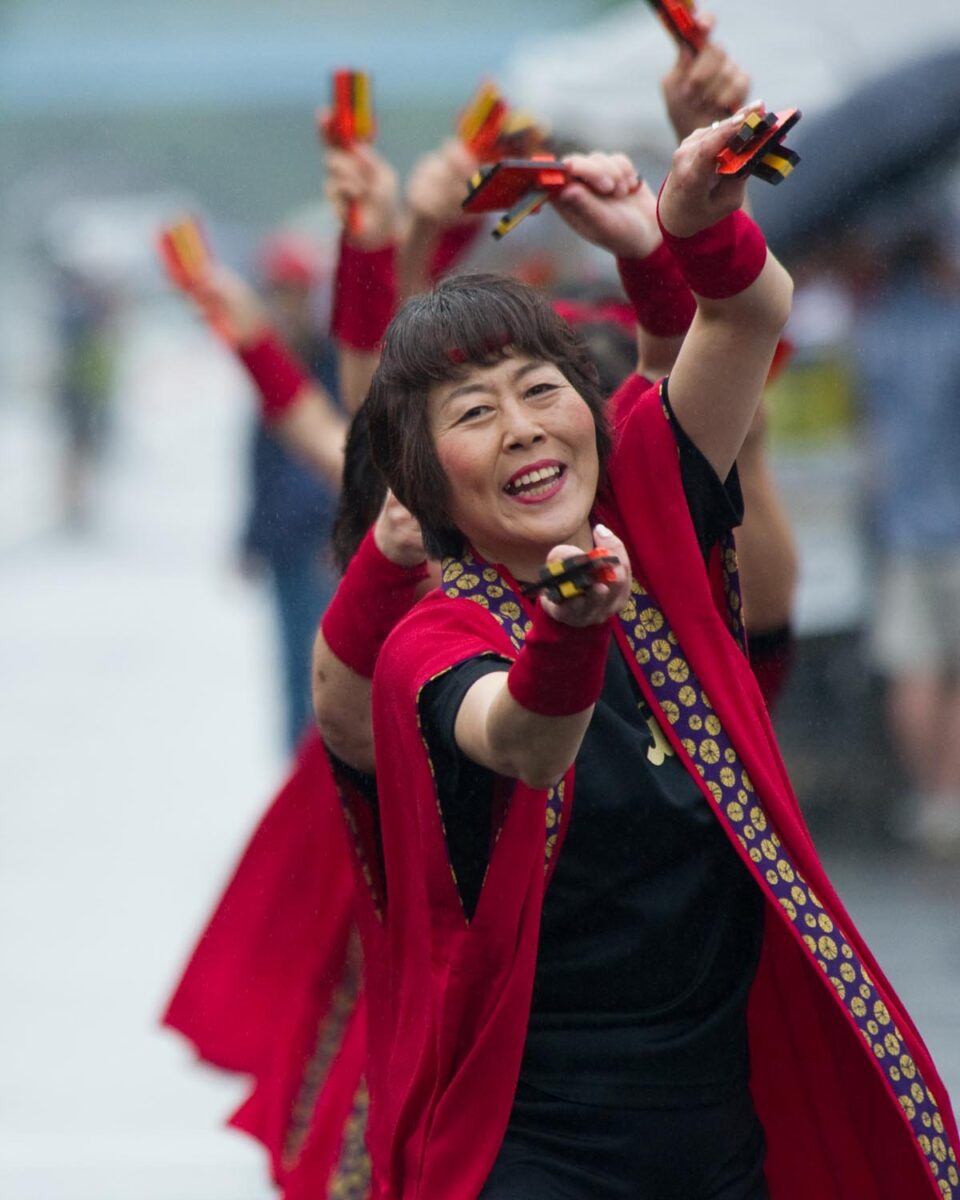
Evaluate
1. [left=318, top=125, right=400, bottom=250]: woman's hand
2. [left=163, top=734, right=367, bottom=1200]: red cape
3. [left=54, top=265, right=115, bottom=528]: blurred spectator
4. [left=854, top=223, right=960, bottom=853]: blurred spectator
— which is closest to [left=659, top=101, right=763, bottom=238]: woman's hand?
[left=318, top=125, right=400, bottom=250]: woman's hand

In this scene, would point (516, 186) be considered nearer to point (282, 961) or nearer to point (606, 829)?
point (606, 829)

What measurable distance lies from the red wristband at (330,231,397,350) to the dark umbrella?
7.53 feet

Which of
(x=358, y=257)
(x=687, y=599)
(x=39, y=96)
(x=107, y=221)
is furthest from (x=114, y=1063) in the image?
(x=39, y=96)

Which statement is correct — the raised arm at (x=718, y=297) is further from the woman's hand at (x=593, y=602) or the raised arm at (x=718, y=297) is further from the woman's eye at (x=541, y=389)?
the woman's hand at (x=593, y=602)

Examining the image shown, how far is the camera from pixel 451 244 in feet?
11.1

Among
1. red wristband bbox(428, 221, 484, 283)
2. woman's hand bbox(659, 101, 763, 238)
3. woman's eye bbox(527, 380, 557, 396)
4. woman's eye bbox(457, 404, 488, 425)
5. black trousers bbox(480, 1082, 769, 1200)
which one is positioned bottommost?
black trousers bbox(480, 1082, 769, 1200)

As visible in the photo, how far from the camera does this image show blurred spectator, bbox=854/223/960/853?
5371 mm

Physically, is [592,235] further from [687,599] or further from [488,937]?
[488,937]

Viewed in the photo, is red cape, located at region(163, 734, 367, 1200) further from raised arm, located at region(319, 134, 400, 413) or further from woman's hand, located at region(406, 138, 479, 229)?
woman's hand, located at region(406, 138, 479, 229)

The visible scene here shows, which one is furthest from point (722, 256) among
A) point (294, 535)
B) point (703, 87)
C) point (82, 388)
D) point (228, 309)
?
point (82, 388)

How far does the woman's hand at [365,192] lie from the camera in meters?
2.86

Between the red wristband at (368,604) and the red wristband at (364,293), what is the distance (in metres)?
0.73

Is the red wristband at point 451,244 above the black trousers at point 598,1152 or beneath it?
above

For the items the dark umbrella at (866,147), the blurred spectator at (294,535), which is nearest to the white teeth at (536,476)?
the dark umbrella at (866,147)
